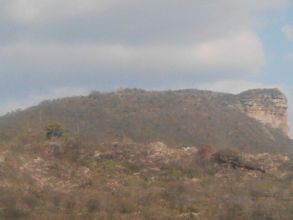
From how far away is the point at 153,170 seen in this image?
88.2ft

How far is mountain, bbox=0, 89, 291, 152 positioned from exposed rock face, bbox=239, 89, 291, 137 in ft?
0.50

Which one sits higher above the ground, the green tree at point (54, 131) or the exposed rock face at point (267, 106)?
the exposed rock face at point (267, 106)

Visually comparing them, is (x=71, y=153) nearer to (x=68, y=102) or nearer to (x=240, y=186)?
(x=240, y=186)

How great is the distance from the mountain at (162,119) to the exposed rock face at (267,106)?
0.50ft

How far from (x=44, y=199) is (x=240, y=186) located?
787cm

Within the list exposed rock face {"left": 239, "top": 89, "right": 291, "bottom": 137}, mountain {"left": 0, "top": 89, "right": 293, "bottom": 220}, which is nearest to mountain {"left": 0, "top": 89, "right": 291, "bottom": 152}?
exposed rock face {"left": 239, "top": 89, "right": 291, "bottom": 137}

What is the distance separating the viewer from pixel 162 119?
2185 inches

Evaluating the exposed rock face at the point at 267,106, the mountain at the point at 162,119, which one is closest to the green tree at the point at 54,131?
the mountain at the point at 162,119

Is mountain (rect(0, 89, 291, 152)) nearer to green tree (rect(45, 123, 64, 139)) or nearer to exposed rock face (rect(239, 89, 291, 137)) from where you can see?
exposed rock face (rect(239, 89, 291, 137))

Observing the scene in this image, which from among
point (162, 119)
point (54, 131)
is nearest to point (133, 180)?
point (54, 131)

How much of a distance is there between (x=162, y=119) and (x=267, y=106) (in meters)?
23.9

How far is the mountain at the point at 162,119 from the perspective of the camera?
162 ft

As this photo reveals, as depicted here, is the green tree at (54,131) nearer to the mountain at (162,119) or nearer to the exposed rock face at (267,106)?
the mountain at (162,119)

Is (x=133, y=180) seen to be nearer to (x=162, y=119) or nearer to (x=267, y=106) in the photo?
(x=162, y=119)
